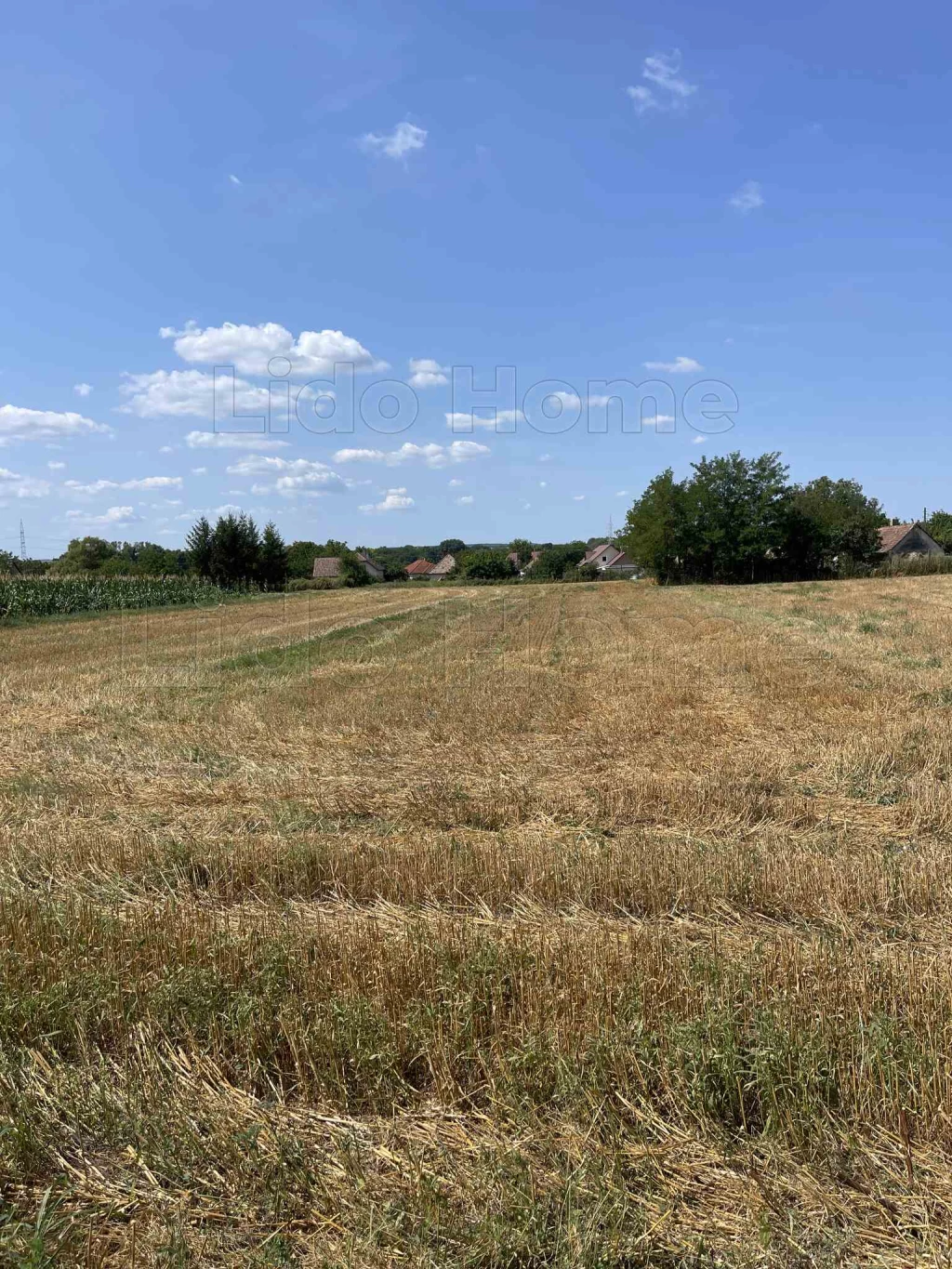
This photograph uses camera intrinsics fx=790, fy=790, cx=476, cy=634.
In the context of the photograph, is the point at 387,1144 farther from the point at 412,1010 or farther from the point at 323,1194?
the point at 412,1010

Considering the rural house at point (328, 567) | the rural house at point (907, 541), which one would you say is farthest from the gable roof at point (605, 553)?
the rural house at point (907, 541)

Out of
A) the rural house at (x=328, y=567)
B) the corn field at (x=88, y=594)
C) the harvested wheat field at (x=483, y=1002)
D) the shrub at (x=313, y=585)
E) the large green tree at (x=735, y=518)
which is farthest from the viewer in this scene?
the rural house at (x=328, y=567)

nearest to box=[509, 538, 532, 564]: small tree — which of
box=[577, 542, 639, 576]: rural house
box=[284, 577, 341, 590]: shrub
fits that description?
box=[577, 542, 639, 576]: rural house

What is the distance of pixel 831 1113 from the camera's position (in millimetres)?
3154

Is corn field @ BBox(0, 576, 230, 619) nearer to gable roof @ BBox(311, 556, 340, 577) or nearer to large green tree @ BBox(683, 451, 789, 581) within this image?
large green tree @ BBox(683, 451, 789, 581)

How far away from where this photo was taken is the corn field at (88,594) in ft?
121

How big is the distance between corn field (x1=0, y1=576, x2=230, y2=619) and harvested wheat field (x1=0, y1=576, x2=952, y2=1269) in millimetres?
31353

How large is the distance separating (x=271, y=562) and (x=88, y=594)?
30432 millimetres

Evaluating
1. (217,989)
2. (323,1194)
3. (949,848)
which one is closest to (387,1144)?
(323,1194)

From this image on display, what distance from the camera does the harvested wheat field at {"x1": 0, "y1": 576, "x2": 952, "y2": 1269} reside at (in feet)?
9.09

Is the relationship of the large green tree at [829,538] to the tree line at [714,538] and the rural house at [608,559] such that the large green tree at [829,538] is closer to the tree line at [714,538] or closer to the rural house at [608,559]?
the tree line at [714,538]

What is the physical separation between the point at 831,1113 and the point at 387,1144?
1.77 meters

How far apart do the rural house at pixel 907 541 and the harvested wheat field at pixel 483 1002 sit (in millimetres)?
86755

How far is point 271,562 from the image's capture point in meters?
72.2
